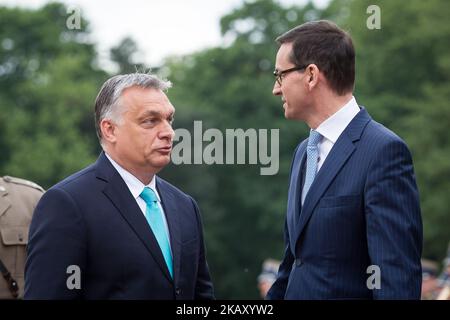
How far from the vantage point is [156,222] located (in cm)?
519

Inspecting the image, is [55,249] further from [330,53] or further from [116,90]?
[330,53]

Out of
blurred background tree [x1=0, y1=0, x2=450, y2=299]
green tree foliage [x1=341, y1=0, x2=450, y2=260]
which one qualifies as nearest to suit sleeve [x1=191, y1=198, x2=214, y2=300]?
green tree foliage [x1=341, y1=0, x2=450, y2=260]

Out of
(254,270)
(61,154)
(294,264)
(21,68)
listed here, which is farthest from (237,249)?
(294,264)

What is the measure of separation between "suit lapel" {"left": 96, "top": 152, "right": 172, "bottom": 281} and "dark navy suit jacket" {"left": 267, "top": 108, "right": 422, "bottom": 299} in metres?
0.72

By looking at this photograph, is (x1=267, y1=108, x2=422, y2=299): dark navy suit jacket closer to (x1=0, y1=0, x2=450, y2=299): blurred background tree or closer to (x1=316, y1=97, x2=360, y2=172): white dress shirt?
(x1=316, y1=97, x2=360, y2=172): white dress shirt

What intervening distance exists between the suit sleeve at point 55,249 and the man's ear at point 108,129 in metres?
0.49

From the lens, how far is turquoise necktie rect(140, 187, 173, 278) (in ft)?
16.8

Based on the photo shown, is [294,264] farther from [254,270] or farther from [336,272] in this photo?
[254,270]

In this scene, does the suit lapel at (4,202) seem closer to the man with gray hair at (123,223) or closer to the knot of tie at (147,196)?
the man with gray hair at (123,223)

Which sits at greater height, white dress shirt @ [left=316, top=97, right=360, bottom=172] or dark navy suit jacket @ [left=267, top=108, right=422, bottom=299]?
white dress shirt @ [left=316, top=97, right=360, bottom=172]

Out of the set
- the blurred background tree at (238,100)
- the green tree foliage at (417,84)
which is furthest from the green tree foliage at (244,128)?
the green tree foliage at (417,84)

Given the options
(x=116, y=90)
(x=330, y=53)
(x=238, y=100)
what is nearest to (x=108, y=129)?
(x=116, y=90)
